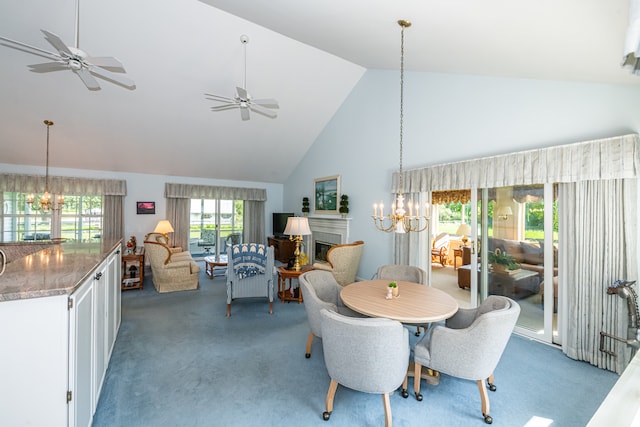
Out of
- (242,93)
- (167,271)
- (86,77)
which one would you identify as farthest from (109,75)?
(167,271)

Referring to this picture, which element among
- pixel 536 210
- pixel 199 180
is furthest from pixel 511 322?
pixel 199 180

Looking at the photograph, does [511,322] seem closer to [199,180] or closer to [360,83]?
[360,83]

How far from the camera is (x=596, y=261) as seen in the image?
2730 millimetres

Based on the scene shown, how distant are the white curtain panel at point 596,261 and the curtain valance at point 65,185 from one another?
27.2 ft

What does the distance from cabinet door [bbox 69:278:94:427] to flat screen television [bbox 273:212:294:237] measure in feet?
19.8

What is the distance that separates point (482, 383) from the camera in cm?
206

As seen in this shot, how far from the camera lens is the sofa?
4.81 metres

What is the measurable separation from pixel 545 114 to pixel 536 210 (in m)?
1.08

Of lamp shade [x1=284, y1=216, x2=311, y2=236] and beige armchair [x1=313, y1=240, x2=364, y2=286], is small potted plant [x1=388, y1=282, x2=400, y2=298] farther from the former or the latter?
beige armchair [x1=313, y1=240, x2=364, y2=286]

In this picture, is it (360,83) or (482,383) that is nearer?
(482,383)

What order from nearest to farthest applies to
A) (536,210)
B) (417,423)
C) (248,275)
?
(417,423) → (536,210) → (248,275)

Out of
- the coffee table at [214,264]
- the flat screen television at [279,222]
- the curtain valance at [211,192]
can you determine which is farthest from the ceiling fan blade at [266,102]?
the curtain valance at [211,192]

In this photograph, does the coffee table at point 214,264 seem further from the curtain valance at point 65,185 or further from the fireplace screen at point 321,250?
the curtain valance at point 65,185

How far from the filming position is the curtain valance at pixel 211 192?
7227 millimetres
